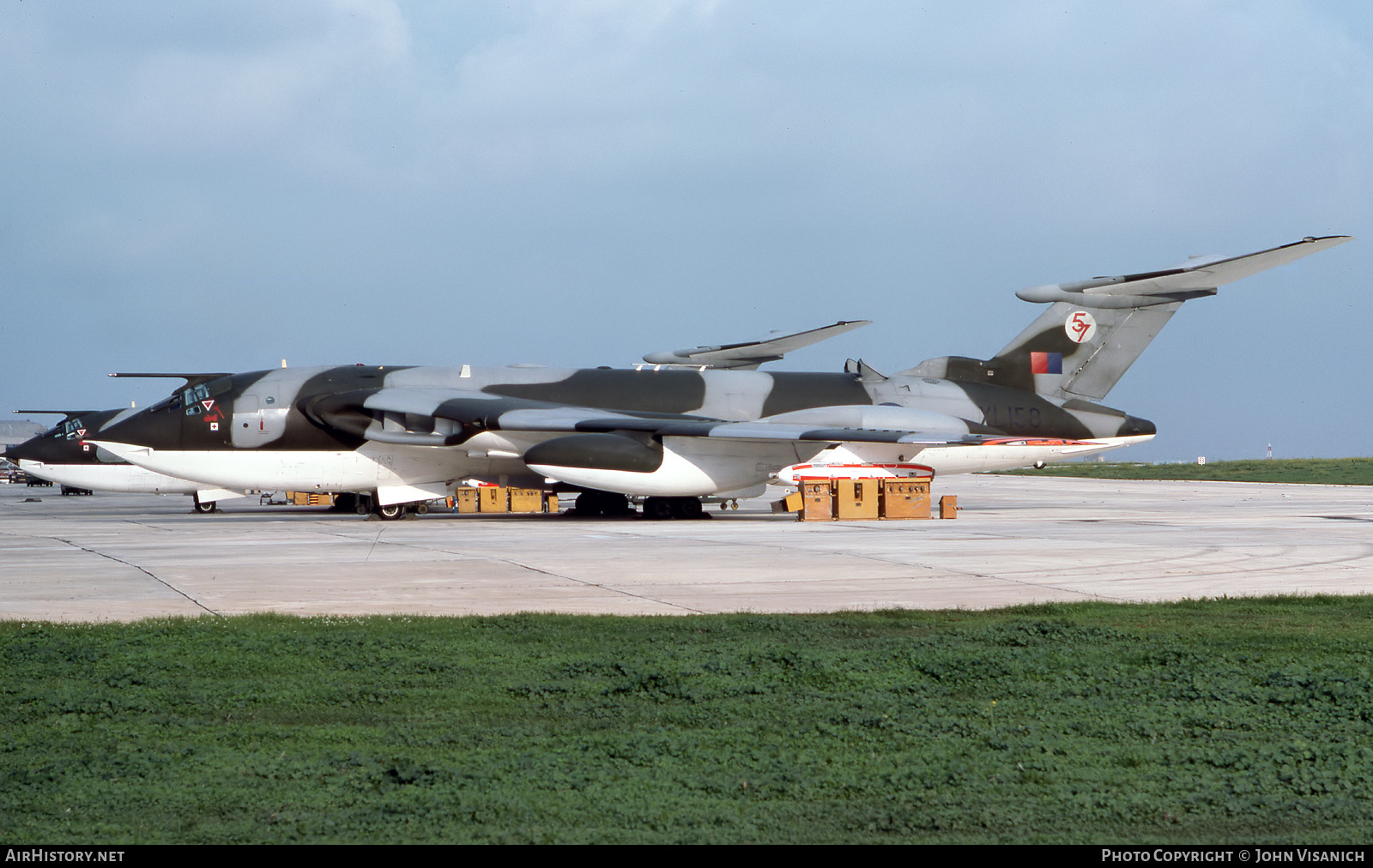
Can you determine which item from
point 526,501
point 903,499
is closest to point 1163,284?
point 903,499

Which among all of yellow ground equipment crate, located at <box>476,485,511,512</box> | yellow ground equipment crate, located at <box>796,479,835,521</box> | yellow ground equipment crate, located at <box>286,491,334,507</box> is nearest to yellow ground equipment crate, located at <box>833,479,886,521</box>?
yellow ground equipment crate, located at <box>796,479,835,521</box>

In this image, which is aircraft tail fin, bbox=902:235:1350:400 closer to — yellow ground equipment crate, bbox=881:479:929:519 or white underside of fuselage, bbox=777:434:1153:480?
white underside of fuselage, bbox=777:434:1153:480

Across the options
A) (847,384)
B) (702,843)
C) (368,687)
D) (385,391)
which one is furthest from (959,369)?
(702,843)

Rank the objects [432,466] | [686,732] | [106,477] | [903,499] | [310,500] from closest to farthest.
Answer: [686,732]
[903,499]
[432,466]
[106,477]
[310,500]

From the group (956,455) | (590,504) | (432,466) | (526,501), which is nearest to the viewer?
(432,466)

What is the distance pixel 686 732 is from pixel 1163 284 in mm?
22388

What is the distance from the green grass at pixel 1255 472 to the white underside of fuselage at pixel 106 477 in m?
28.6

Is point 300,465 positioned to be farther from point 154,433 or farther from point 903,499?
point 903,499

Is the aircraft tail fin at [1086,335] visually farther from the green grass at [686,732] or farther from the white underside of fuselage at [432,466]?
the green grass at [686,732]

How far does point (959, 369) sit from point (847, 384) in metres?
2.88

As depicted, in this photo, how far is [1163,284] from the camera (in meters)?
25.3

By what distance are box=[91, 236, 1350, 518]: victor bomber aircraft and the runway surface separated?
108 centimetres
